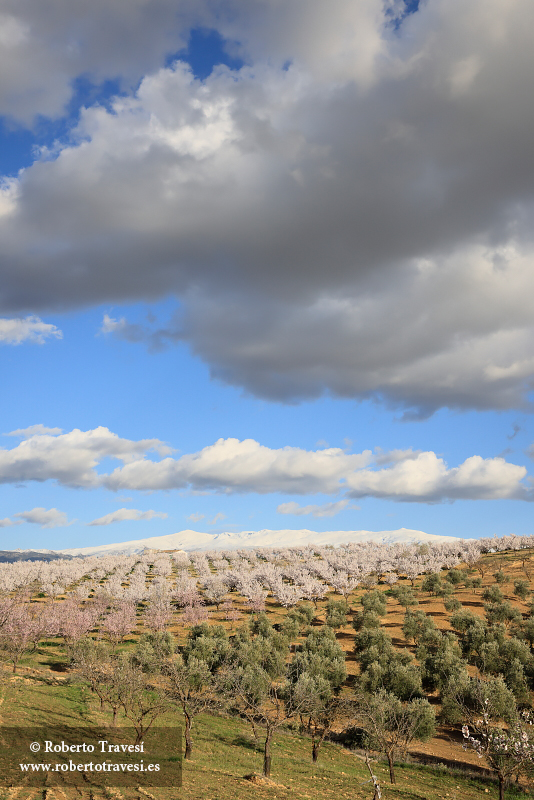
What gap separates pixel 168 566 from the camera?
→ 509 ft

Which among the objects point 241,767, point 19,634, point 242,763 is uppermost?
point 19,634

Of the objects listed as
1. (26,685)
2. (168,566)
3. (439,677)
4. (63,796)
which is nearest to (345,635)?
(439,677)

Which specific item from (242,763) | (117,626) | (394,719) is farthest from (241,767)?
(117,626)

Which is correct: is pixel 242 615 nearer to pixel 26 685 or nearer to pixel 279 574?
pixel 279 574

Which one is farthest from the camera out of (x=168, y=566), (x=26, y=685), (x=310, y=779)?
(x=168, y=566)

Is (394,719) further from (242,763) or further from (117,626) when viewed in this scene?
(117,626)

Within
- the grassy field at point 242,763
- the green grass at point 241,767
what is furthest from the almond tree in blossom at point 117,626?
the green grass at point 241,767

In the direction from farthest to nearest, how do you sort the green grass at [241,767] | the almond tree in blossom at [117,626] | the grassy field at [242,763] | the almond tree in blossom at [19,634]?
the almond tree in blossom at [117,626], the almond tree in blossom at [19,634], the green grass at [241,767], the grassy field at [242,763]

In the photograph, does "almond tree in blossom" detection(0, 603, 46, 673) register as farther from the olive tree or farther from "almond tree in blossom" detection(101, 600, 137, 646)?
the olive tree

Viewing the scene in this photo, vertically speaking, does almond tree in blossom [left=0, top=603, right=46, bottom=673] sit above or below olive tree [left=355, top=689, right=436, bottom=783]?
above

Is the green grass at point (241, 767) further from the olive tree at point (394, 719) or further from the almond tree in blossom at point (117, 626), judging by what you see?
the almond tree in blossom at point (117, 626)

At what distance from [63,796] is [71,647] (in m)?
43.9

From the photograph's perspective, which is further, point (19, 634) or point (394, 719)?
point (19, 634)

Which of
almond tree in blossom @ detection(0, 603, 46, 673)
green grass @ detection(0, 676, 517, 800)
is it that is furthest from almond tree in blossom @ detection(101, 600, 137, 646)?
green grass @ detection(0, 676, 517, 800)
